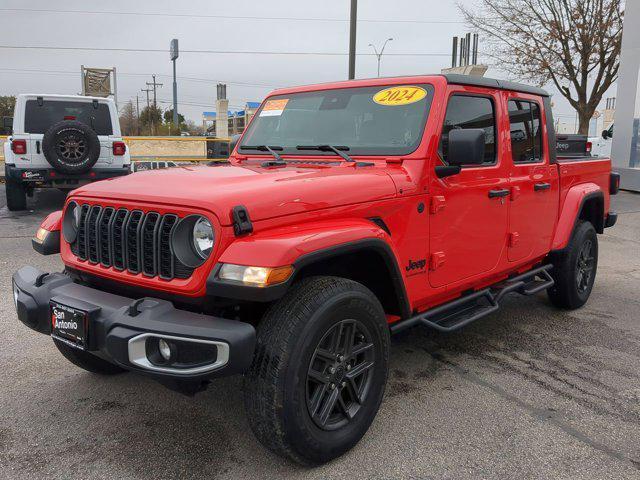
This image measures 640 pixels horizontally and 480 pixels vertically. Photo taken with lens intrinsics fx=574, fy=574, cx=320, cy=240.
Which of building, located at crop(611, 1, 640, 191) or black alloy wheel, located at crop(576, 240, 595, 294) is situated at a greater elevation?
building, located at crop(611, 1, 640, 191)

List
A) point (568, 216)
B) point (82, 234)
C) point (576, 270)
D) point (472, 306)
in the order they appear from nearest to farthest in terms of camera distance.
→ point (82, 234)
point (472, 306)
point (568, 216)
point (576, 270)

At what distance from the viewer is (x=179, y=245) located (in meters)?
2.45

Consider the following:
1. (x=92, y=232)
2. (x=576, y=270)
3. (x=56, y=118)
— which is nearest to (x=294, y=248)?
(x=92, y=232)

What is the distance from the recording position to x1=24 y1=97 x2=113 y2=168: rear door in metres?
10.0

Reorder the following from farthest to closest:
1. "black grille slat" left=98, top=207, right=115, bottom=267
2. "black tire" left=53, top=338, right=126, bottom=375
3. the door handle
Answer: the door handle
"black tire" left=53, top=338, right=126, bottom=375
"black grille slat" left=98, top=207, right=115, bottom=267

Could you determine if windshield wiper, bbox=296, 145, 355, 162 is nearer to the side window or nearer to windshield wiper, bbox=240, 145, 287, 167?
windshield wiper, bbox=240, 145, 287, 167

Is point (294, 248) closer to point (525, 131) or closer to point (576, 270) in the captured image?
point (525, 131)

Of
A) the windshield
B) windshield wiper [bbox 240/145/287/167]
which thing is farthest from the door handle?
windshield wiper [bbox 240/145/287/167]

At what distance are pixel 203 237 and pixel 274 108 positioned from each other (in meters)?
1.93

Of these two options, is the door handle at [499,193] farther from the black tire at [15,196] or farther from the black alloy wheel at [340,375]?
the black tire at [15,196]

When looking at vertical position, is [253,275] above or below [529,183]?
below

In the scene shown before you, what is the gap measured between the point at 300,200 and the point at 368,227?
37 centimetres

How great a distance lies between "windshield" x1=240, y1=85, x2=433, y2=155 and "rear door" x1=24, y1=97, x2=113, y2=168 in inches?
283

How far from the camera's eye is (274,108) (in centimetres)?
411
